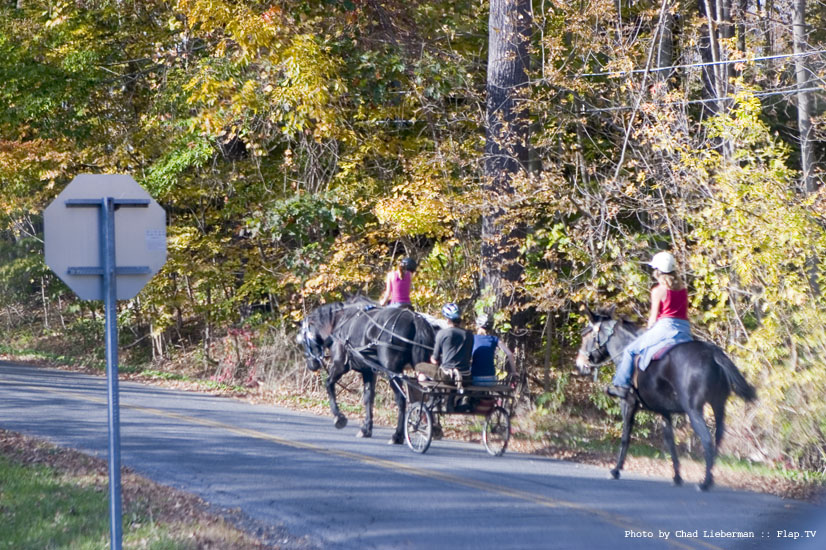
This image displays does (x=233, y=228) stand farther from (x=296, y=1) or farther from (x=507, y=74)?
(x=507, y=74)

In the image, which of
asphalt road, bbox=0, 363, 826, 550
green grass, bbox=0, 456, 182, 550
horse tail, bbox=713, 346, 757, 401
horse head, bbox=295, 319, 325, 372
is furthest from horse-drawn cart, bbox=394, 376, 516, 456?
green grass, bbox=0, 456, 182, 550

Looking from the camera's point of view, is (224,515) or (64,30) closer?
(224,515)

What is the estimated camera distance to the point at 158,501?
29.7ft

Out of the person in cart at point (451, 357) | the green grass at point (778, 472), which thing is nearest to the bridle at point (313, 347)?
the person in cart at point (451, 357)

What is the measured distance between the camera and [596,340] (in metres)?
11.5

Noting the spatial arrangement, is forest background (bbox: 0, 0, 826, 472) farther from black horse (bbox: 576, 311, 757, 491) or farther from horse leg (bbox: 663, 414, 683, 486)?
black horse (bbox: 576, 311, 757, 491)

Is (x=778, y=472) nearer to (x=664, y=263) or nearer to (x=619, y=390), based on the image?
(x=619, y=390)

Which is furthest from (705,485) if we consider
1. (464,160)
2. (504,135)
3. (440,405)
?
(464,160)

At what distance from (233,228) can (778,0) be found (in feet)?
44.7

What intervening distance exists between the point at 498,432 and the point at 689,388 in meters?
3.88

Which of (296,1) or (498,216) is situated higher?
(296,1)

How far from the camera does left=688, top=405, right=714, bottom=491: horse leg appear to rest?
9523mm

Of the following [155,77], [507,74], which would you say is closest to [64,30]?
[155,77]

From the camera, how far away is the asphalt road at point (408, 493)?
7.92 meters
